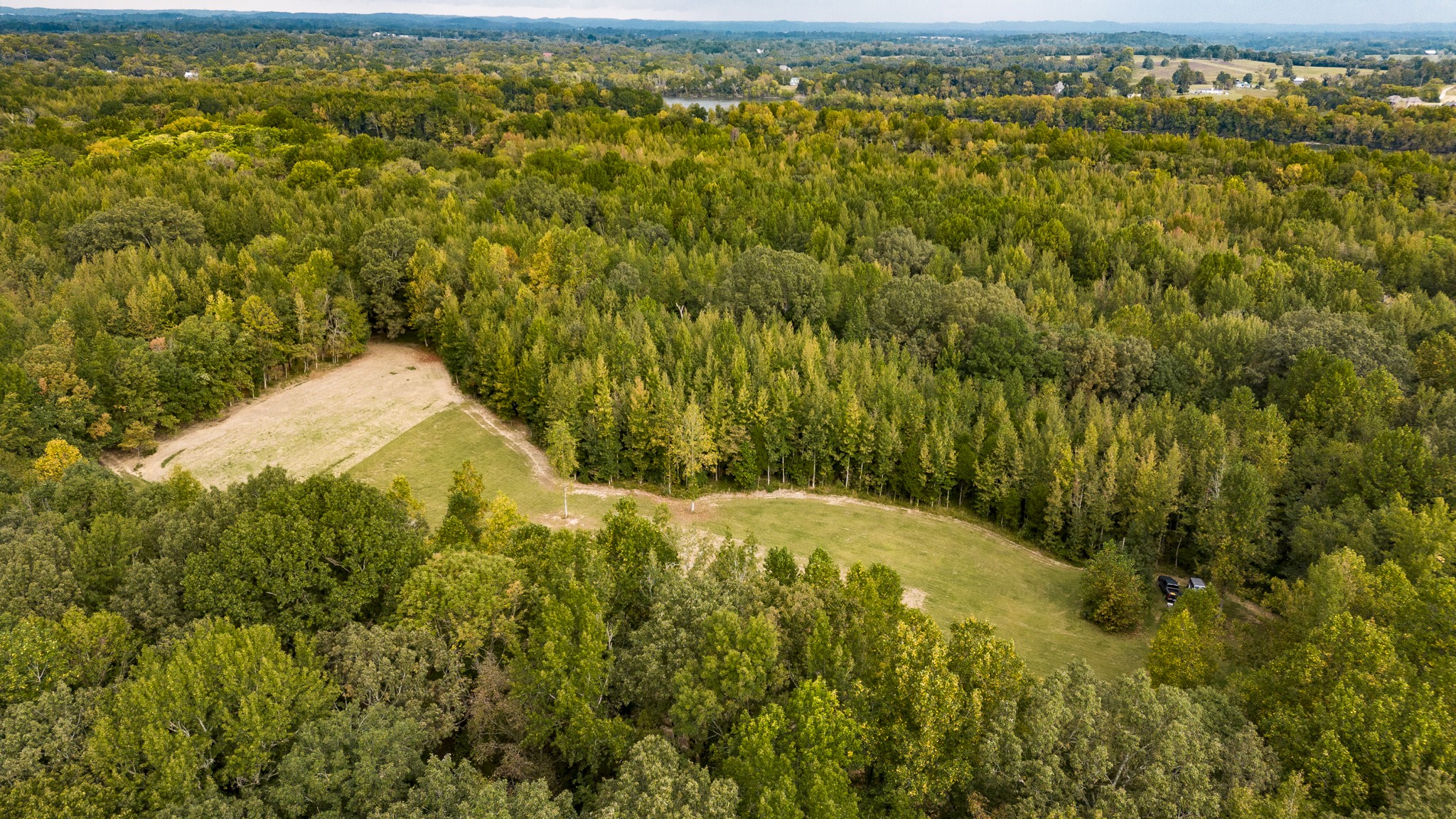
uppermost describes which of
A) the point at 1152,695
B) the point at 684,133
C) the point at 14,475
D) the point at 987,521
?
the point at 684,133

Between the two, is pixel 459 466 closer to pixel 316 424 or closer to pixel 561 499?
pixel 561 499

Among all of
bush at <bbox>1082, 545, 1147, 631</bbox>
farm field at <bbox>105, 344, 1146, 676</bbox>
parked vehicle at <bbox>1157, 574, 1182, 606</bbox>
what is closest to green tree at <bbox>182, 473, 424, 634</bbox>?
farm field at <bbox>105, 344, 1146, 676</bbox>

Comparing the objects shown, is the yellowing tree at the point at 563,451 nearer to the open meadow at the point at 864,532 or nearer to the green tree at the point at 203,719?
the open meadow at the point at 864,532

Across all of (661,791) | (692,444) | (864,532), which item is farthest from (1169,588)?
(661,791)

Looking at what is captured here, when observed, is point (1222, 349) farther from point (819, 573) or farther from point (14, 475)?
point (14, 475)

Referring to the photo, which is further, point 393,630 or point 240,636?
point 393,630

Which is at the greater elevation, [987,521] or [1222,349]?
[1222,349]

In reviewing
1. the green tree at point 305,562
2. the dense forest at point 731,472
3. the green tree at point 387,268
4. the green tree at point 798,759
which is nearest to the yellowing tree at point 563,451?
the dense forest at point 731,472

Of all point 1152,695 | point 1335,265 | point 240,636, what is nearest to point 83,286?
point 240,636

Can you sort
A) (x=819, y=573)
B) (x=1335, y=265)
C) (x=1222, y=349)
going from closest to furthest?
1. (x=819, y=573)
2. (x=1222, y=349)
3. (x=1335, y=265)
